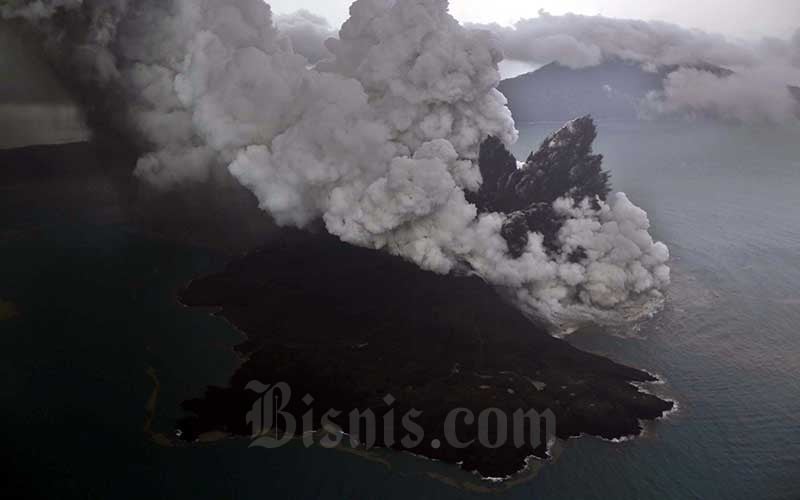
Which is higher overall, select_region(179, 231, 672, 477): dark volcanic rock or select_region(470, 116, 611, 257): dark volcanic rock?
select_region(470, 116, 611, 257): dark volcanic rock

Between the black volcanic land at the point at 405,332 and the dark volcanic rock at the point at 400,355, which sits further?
the black volcanic land at the point at 405,332

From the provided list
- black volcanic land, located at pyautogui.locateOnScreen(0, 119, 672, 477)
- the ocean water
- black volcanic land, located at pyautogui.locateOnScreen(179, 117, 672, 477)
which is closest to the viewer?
the ocean water

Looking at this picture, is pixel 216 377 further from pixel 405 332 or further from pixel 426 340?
pixel 426 340

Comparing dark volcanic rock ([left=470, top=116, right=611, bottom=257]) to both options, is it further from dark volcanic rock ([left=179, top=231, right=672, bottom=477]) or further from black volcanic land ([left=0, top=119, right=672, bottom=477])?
dark volcanic rock ([left=179, top=231, right=672, bottom=477])
